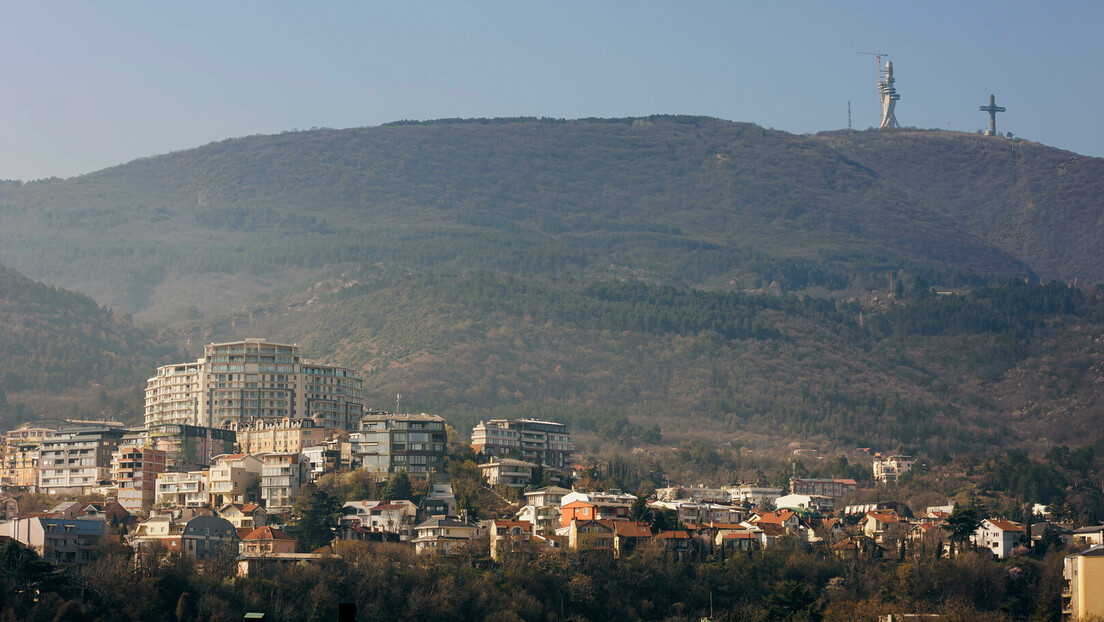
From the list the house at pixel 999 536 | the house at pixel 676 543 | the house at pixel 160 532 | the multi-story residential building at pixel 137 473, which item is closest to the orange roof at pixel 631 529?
the house at pixel 676 543

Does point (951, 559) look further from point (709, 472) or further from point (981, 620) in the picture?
point (709, 472)

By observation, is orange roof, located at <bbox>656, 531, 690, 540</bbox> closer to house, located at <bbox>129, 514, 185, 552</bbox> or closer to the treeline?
the treeline

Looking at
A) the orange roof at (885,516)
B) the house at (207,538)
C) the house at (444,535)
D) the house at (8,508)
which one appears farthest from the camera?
the orange roof at (885,516)

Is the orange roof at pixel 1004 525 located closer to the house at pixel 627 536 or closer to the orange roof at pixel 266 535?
the house at pixel 627 536

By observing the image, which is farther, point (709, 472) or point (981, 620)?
point (709, 472)

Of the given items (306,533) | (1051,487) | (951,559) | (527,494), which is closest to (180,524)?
(306,533)
